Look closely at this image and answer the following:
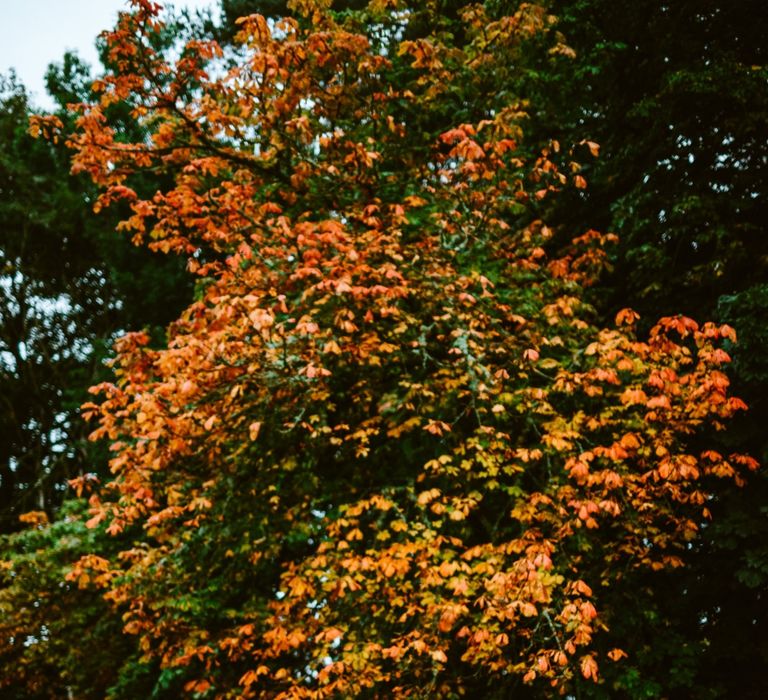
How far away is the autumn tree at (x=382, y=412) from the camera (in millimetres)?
5125

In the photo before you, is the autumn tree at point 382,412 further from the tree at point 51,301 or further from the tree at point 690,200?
the tree at point 51,301

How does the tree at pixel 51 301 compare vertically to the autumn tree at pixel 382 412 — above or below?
above

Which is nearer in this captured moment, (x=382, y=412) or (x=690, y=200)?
(x=382, y=412)

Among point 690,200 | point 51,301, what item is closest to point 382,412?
point 690,200

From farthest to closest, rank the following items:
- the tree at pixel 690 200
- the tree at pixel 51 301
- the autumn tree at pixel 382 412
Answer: the tree at pixel 51 301 < the tree at pixel 690 200 < the autumn tree at pixel 382 412

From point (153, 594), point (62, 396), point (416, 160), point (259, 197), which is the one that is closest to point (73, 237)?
point (62, 396)

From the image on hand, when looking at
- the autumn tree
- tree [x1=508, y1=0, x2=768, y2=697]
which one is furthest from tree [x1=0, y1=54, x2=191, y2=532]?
tree [x1=508, y1=0, x2=768, y2=697]

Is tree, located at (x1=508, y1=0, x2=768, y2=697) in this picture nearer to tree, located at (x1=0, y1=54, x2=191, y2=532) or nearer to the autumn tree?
the autumn tree

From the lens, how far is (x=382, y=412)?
6.27 m

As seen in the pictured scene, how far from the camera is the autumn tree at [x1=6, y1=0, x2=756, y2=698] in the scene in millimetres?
5125

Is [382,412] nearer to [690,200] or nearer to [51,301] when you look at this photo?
[690,200]

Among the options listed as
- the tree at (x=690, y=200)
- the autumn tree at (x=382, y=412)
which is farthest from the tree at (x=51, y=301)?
the tree at (x=690, y=200)

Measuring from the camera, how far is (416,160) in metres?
8.76

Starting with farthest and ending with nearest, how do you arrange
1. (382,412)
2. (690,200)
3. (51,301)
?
(51,301) → (690,200) → (382,412)
